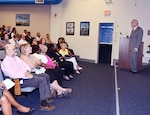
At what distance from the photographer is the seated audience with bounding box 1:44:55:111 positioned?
3.28 m

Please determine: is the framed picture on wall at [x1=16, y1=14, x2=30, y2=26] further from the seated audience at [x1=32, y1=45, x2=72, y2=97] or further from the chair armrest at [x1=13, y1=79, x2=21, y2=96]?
the chair armrest at [x1=13, y1=79, x2=21, y2=96]

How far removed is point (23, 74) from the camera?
11.1ft

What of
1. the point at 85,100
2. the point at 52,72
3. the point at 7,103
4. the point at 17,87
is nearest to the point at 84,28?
the point at 52,72

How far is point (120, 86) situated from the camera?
5047 millimetres

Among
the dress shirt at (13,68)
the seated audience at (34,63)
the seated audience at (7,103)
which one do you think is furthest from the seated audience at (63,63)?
the seated audience at (7,103)

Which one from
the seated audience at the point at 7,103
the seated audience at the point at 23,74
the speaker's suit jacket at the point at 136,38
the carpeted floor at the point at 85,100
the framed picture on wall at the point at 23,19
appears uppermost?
the framed picture on wall at the point at 23,19

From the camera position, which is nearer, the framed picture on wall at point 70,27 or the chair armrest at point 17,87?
the chair armrest at point 17,87

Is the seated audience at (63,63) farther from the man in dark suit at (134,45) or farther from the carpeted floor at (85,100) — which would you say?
the man in dark suit at (134,45)

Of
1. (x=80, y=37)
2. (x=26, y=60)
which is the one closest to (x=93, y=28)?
(x=80, y=37)

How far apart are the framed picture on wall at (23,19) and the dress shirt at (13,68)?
7936 mm

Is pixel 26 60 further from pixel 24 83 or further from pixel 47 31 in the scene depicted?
pixel 47 31

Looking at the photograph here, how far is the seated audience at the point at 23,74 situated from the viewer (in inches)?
129

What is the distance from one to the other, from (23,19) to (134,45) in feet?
21.4

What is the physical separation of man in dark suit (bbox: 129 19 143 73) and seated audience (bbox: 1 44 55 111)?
3.90m
